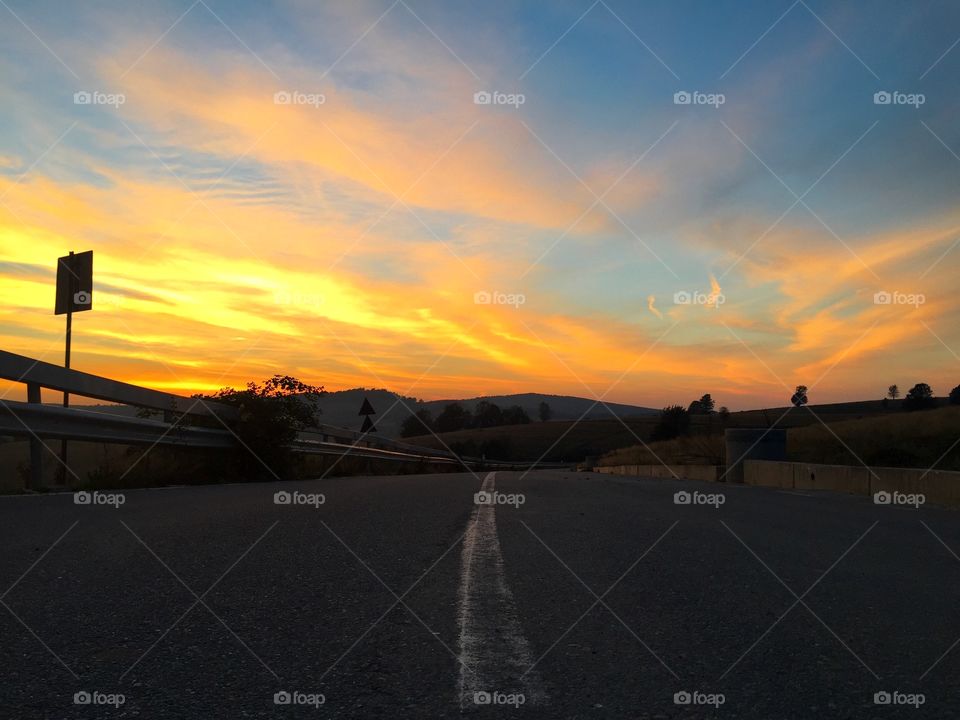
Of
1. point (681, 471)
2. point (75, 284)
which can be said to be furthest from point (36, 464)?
point (681, 471)

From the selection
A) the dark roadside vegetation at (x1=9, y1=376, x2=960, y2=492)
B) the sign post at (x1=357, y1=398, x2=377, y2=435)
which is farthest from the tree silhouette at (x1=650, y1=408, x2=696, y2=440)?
the sign post at (x1=357, y1=398, x2=377, y2=435)

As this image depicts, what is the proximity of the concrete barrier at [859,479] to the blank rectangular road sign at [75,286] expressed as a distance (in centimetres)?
1423

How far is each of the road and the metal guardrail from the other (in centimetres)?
237

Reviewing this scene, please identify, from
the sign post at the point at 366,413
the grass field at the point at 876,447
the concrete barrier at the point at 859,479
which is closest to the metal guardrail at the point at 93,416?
the sign post at the point at 366,413

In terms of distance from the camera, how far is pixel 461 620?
427 centimetres

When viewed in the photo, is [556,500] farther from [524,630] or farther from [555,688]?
[555,688]

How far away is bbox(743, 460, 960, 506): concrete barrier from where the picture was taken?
42.8 feet

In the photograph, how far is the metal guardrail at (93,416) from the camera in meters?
9.93

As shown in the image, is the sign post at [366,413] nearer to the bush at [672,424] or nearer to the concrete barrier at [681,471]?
the concrete barrier at [681,471]

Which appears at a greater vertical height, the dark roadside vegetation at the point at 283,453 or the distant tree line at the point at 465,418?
the distant tree line at the point at 465,418

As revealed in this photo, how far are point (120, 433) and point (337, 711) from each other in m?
10.7

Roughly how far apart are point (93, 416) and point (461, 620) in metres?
9.02

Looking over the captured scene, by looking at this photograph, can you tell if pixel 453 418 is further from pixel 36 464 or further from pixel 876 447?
pixel 36 464

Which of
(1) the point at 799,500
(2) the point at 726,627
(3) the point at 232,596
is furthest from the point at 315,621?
(1) the point at 799,500
